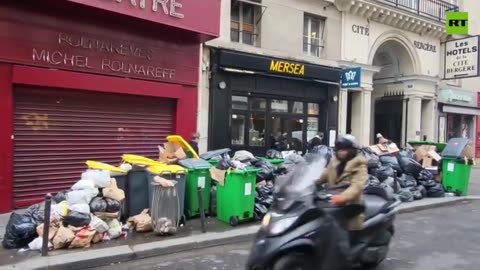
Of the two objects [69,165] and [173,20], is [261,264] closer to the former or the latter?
[69,165]

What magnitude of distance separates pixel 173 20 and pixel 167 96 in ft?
6.12

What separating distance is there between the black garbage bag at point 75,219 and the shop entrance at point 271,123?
7.29m

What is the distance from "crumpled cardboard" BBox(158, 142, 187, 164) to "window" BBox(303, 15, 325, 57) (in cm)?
809

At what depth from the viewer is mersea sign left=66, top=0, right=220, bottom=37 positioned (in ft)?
31.4

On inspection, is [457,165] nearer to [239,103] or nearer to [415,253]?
[239,103]

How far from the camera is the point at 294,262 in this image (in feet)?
13.9

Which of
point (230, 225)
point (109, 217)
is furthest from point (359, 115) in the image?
point (109, 217)

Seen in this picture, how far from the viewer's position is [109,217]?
273 inches

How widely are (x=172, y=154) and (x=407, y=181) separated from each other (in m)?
6.25

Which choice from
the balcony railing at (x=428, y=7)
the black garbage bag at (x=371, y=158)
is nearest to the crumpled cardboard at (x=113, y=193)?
the black garbage bag at (x=371, y=158)

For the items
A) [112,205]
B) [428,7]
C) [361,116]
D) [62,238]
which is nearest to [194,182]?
[112,205]

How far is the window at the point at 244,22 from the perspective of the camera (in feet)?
45.8

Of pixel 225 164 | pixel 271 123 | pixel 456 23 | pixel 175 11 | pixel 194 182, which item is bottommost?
pixel 194 182

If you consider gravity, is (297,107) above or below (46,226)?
above
